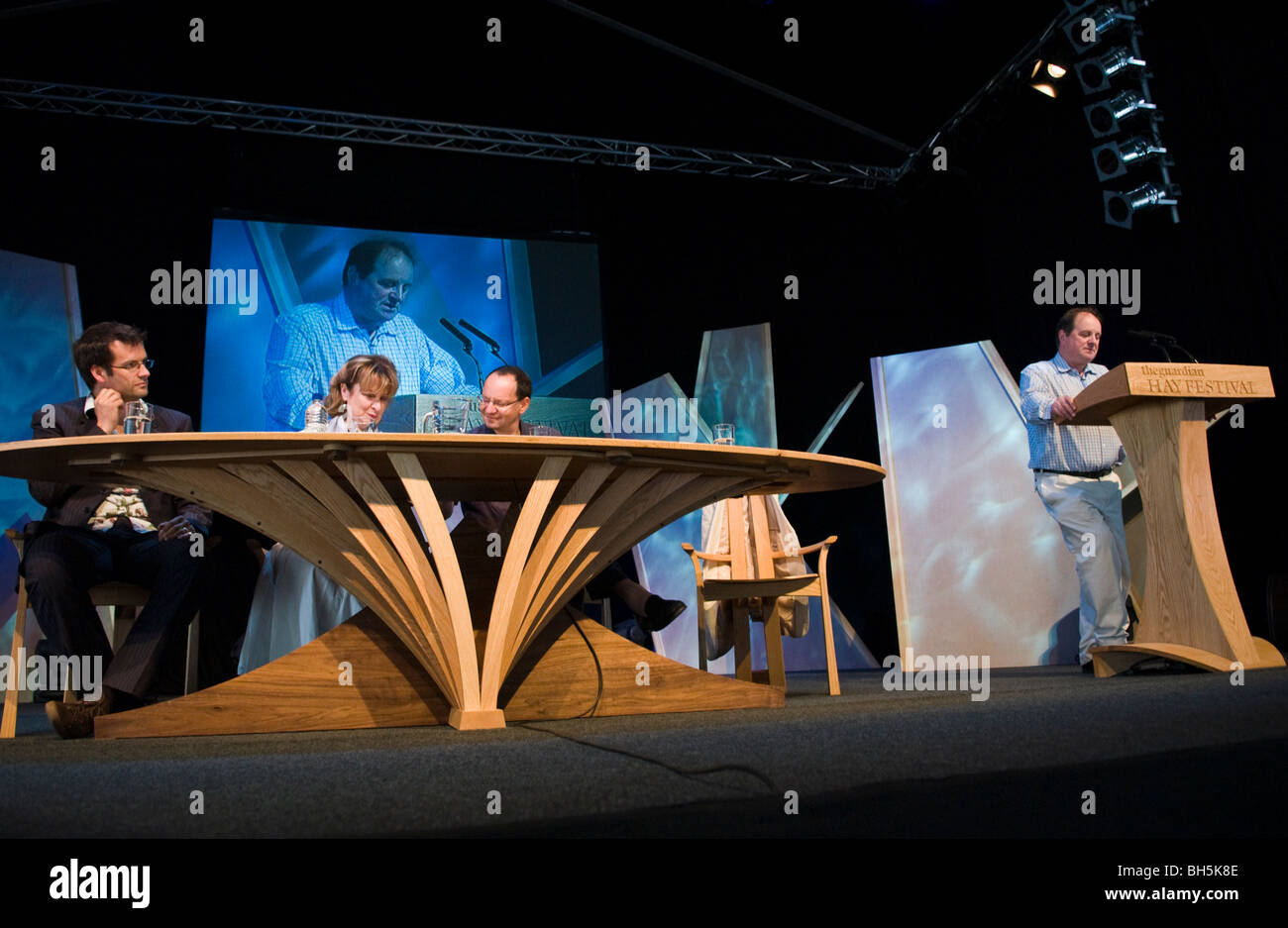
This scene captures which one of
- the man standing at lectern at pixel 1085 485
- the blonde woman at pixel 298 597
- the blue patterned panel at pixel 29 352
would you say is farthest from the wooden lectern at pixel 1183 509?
the blue patterned panel at pixel 29 352

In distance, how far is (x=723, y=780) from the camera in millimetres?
1371

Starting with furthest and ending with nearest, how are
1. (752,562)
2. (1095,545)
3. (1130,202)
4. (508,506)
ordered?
1. (1130,202)
2. (752,562)
3. (1095,545)
4. (508,506)

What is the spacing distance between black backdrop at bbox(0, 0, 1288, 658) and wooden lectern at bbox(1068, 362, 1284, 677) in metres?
1.79

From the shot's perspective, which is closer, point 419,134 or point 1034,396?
point 1034,396

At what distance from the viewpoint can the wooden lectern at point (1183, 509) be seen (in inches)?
119

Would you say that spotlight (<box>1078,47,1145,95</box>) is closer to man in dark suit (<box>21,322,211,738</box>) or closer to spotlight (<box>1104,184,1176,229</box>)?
spotlight (<box>1104,184,1176,229</box>)

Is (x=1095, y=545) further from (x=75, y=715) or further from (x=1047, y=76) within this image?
(x=75, y=715)

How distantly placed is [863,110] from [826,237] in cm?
86

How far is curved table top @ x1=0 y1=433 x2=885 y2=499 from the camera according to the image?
211 centimetres

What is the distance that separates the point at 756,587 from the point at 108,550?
2.16 m

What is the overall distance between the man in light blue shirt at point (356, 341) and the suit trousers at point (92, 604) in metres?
2.86

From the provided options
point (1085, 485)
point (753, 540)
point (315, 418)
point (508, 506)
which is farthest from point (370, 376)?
point (1085, 485)

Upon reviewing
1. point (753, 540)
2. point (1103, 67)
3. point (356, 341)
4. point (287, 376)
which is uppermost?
point (1103, 67)
